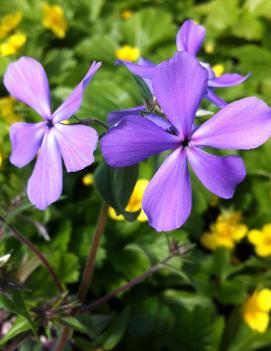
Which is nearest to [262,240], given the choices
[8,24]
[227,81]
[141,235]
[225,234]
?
[225,234]

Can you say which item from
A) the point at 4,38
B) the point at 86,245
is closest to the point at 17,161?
the point at 86,245

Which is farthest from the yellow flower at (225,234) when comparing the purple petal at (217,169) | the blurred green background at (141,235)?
the purple petal at (217,169)

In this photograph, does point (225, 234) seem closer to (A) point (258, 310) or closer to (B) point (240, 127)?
(A) point (258, 310)

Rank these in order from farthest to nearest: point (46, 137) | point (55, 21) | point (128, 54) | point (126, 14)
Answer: point (126, 14) < point (55, 21) < point (128, 54) < point (46, 137)

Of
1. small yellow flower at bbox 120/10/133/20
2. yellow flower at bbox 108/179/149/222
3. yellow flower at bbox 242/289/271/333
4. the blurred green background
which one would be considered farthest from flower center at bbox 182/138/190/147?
small yellow flower at bbox 120/10/133/20

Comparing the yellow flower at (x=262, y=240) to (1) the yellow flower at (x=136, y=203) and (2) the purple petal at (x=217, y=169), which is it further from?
(2) the purple petal at (x=217, y=169)

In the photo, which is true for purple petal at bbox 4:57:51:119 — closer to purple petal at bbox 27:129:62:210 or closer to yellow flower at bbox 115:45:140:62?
purple petal at bbox 27:129:62:210

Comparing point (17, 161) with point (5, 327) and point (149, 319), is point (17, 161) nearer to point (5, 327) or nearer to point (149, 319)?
point (5, 327)
